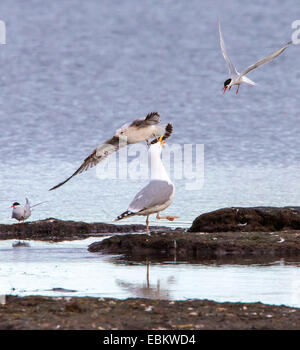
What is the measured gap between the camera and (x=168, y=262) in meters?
8.34

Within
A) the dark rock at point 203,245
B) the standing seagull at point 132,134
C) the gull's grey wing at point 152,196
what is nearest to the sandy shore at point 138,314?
the dark rock at point 203,245

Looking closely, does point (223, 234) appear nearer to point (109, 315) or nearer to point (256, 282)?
point (256, 282)

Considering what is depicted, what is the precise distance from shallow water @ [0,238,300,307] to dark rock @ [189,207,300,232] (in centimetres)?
212

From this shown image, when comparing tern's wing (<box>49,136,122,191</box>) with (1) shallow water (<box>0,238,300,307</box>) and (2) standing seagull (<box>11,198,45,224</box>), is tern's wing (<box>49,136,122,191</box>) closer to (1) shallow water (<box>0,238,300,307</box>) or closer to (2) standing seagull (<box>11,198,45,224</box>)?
(1) shallow water (<box>0,238,300,307</box>)

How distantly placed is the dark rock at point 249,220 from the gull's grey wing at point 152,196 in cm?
142

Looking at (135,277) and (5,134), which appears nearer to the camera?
(135,277)

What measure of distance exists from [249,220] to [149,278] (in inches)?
140

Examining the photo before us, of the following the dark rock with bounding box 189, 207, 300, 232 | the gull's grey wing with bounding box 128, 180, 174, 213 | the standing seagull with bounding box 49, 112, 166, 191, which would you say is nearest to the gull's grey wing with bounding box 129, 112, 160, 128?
the standing seagull with bounding box 49, 112, 166, 191

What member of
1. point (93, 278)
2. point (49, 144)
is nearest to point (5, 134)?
point (49, 144)

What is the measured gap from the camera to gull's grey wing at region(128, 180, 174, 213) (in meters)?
9.33

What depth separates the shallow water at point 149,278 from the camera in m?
6.60

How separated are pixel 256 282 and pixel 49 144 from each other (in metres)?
14.7
